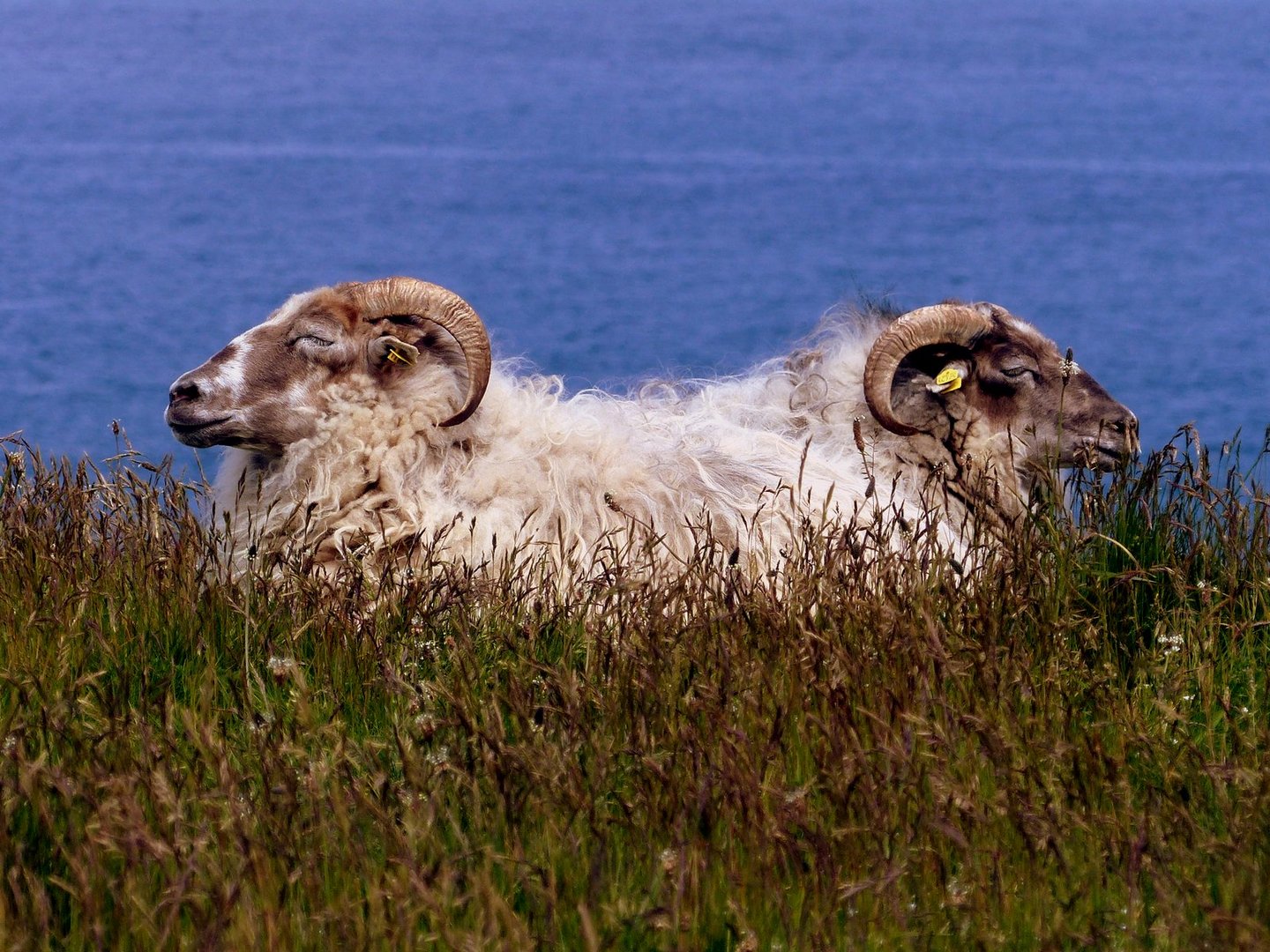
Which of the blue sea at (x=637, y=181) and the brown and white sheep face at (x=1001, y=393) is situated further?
the blue sea at (x=637, y=181)

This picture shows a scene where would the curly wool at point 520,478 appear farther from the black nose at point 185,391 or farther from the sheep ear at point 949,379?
the sheep ear at point 949,379

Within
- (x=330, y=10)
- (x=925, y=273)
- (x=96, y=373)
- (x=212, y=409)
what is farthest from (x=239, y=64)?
(x=212, y=409)

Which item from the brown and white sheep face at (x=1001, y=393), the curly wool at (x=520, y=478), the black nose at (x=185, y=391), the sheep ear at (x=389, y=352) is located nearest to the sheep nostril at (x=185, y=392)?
the black nose at (x=185, y=391)

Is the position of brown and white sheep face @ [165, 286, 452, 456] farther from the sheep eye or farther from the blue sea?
the blue sea

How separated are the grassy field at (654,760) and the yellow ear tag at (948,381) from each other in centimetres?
258

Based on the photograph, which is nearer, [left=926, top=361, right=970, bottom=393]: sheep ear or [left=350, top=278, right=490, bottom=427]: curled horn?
[left=350, top=278, right=490, bottom=427]: curled horn

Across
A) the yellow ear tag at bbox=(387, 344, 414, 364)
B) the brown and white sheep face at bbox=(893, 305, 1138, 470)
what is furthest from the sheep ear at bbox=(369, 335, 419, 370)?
the brown and white sheep face at bbox=(893, 305, 1138, 470)

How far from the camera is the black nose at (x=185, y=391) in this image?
584 cm

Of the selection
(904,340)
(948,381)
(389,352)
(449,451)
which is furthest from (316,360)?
(948,381)

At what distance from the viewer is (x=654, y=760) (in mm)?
3023

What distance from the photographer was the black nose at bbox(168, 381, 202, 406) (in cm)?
584

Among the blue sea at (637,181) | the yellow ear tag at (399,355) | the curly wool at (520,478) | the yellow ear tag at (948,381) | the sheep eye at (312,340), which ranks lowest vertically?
the curly wool at (520,478)

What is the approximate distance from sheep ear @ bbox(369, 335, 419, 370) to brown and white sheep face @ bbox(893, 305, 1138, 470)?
2304 millimetres

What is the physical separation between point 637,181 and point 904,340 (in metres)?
51.3
